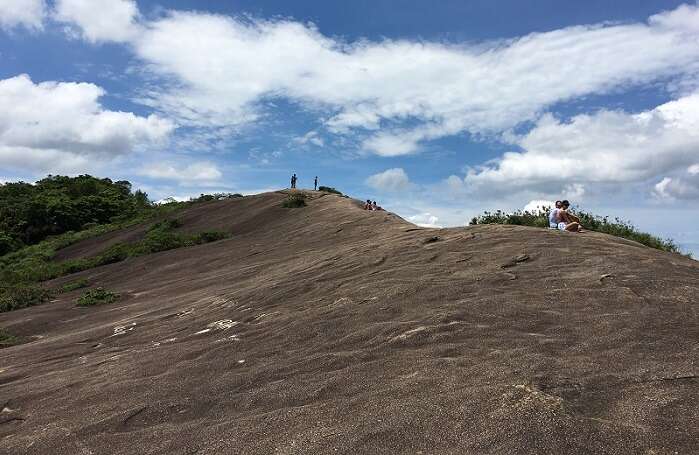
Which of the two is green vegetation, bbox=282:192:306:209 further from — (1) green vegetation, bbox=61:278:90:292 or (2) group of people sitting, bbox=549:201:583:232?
(2) group of people sitting, bbox=549:201:583:232

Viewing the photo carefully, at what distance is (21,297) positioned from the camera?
17.1 meters

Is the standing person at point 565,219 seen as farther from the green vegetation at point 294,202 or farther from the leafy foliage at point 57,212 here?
the leafy foliage at point 57,212

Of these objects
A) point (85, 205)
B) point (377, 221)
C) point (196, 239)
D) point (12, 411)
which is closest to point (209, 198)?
point (85, 205)

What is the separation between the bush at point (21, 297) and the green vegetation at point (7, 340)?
186 inches

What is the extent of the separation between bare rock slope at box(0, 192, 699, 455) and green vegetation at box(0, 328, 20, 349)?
1.02 meters

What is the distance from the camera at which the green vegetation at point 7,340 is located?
1158 cm

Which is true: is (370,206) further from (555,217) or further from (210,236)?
(555,217)

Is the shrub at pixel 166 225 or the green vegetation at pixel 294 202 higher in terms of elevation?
the green vegetation at pixel 294 202

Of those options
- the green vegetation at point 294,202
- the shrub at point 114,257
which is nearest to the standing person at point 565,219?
the green vegetation at point 294,202

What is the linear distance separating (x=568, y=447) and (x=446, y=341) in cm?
240

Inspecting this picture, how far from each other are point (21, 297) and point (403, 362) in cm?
1554

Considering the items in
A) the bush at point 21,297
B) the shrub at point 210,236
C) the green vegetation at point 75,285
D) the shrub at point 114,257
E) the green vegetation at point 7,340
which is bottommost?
the green vegetation at point 7,340

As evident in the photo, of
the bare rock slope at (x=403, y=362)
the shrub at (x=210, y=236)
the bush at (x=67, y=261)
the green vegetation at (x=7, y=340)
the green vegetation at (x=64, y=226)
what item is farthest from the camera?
the shrub at (x=210, y=236)

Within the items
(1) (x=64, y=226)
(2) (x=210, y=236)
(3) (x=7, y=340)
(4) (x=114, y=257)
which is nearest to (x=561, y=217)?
(3) (x=7, y=340)
